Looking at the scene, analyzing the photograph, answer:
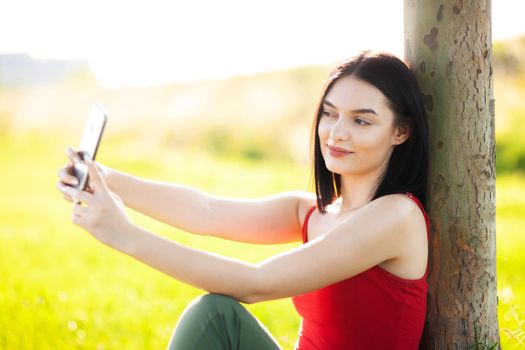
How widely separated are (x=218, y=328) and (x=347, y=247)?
23.5 inches

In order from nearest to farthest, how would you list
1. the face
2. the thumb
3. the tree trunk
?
the thumb → the face → the tree trunk

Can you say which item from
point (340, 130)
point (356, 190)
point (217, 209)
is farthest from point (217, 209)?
point (340, 130)

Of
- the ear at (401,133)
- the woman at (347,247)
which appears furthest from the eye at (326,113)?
the ear at (401,133)

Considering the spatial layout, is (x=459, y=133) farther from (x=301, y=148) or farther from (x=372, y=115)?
(x=301, y=148)

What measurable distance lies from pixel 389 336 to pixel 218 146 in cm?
1527

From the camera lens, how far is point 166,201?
3.29 meters

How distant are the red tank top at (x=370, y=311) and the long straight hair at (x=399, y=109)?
12cm

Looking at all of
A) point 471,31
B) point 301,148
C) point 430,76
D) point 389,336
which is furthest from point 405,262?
point 301,148

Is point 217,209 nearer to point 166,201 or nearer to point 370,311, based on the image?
point 166,201

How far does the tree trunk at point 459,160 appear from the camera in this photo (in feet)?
9.13

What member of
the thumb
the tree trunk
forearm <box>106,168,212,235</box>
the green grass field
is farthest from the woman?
the green grass field

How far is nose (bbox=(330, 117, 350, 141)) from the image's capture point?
105 inches

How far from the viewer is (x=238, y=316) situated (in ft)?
8.53

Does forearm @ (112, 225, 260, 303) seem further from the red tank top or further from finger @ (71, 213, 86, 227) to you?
the red tank top
